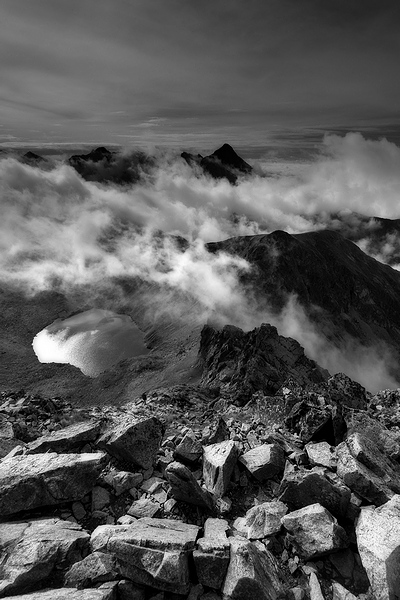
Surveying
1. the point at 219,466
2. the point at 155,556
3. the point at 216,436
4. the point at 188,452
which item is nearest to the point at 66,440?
the point at 188,452

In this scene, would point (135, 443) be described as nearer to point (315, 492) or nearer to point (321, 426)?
point (315, 492)

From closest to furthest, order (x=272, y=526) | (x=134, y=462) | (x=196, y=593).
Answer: (x=196, y=593)
(x=272, y=526)
(x=134, y=462)

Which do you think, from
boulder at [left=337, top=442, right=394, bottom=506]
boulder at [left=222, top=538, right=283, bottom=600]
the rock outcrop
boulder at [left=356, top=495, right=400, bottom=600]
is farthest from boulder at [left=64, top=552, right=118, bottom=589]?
the rock outcrop

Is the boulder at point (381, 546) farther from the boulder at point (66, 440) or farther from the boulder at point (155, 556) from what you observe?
the boulder at point (66, 440)

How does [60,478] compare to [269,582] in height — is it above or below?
above

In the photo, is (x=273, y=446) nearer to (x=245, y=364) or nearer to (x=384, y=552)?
(x=384, y=552)

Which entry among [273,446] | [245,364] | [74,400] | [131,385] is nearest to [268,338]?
[245,364]
